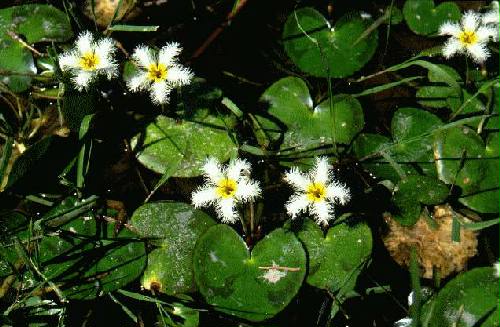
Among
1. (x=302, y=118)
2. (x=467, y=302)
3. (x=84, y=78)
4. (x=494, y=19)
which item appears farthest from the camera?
(x=494, y=19)

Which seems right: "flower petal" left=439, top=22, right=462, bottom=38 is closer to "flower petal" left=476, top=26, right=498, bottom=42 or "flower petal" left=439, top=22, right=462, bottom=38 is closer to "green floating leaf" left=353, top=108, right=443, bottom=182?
"flower petal" left=476, top=26, right=498, bottom=42

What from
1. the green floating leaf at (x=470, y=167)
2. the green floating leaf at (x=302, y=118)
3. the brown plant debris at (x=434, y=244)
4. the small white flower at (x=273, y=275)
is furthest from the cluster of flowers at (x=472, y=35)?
the small white flower at (x=273, y=275)

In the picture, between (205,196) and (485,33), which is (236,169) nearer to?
(205,196)

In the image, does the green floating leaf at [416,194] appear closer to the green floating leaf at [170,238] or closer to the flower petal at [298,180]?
the flower petal at [298,180]

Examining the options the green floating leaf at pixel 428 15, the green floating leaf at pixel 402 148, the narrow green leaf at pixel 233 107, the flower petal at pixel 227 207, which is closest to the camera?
the flower petal at pixel 227 207

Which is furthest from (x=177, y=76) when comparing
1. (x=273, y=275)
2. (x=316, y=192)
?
(x=273, y=275)

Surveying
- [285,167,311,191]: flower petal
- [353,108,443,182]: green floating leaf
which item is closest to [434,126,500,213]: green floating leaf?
[353,108,443,182]: green floating leaf
